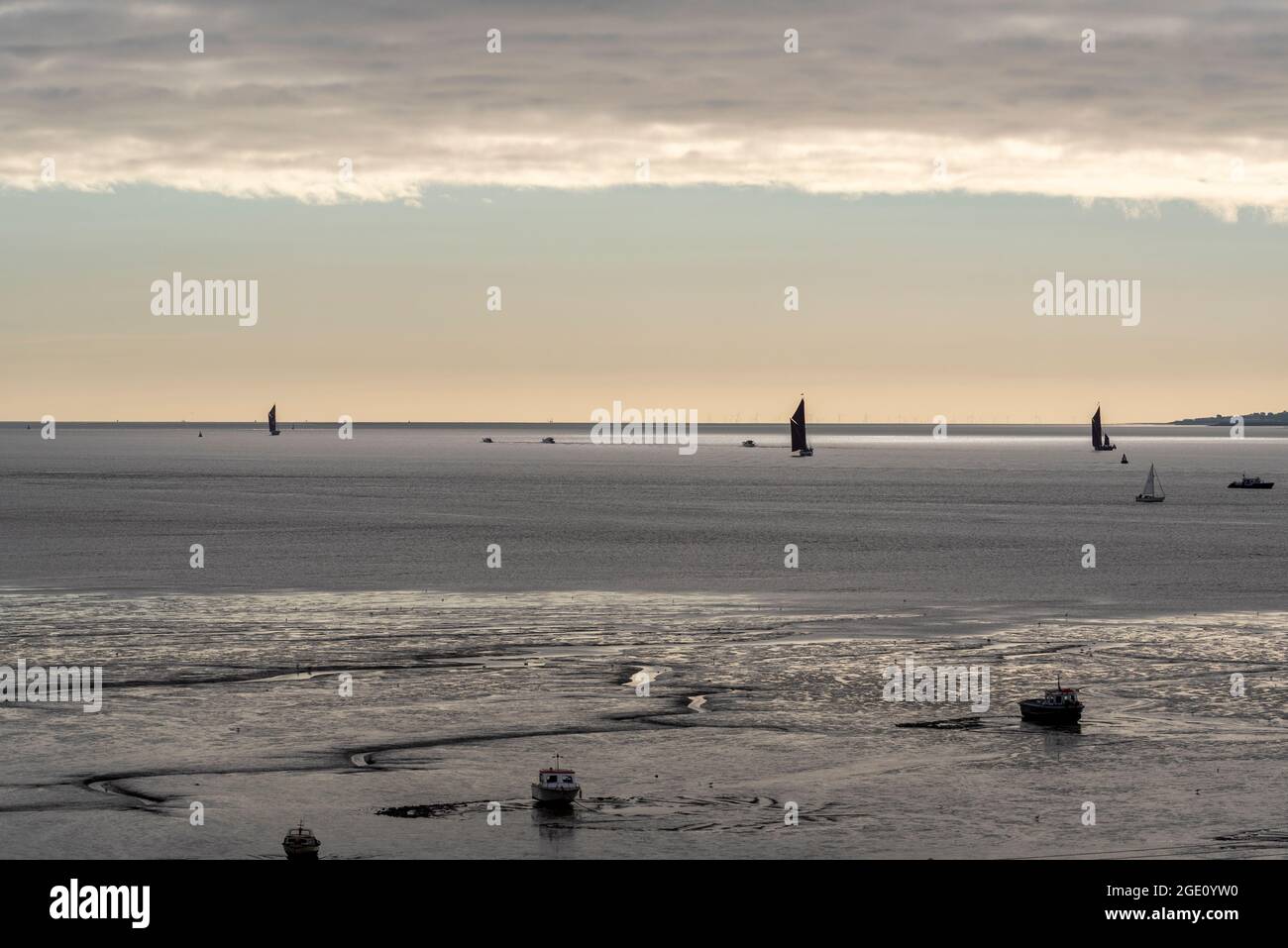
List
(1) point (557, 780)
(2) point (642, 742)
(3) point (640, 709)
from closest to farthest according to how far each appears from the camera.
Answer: (1) point (557, 780)
(2) point (642, 742)
(3) point (640, 709)

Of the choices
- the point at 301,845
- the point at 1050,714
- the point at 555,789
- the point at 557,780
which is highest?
the point at 557,780

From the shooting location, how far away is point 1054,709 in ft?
188

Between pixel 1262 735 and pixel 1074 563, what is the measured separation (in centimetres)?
7444

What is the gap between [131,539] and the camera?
5896 inches

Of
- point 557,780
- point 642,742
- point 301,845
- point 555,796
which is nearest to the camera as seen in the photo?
point 301,845

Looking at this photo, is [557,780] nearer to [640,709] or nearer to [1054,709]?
[640,709]

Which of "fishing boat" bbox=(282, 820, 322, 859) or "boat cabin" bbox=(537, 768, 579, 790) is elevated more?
"boat cabin" bbox=(537, 768, 579, 790)

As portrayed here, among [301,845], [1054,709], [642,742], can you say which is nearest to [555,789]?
[301,845]

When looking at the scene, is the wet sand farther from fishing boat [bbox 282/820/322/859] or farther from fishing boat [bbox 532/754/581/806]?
fishing boat [bbox 282/820/322/859]

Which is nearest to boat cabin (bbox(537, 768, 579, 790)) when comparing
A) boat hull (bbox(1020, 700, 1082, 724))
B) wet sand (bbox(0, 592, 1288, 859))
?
wet sand (bbox(0, 592, 1288, 859))

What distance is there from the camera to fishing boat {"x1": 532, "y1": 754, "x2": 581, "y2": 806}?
146ft

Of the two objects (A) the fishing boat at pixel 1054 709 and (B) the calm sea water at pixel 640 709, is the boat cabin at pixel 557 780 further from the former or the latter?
(A) the fishing boat at pixel 1054 709

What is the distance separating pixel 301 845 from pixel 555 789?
8.32 m
